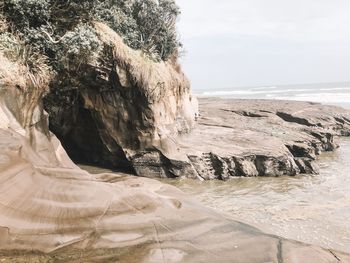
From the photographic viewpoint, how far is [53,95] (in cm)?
1122

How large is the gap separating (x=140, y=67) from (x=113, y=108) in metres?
1.53

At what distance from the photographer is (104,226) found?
14.2ft

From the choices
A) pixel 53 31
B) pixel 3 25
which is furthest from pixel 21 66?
pixel 53 31

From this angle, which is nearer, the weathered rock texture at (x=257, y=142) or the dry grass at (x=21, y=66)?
the dry grass at (x=21, y=66)

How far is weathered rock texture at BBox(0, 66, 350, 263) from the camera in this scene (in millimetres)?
3953

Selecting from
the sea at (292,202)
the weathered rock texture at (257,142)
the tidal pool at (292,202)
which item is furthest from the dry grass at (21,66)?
the weathered rock texture at (257,142)

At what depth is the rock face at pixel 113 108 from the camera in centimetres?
1134

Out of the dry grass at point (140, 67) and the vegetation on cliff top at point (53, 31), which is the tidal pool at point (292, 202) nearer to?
the dry grass at point (140, 67)

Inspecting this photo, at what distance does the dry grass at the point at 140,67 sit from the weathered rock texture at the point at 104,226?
21.0ft

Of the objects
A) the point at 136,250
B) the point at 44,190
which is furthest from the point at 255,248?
the point at 44,190

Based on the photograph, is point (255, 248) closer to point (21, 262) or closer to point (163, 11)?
point (21, 262)

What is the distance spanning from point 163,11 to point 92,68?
5.76m

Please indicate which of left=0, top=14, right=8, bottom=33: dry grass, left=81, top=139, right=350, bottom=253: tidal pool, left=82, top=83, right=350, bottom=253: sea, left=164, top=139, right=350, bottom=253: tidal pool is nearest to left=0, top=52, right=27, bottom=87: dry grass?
left=0, top=14, right=8, bottom=33: dry grass

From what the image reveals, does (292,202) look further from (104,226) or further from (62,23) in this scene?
(62,23)
